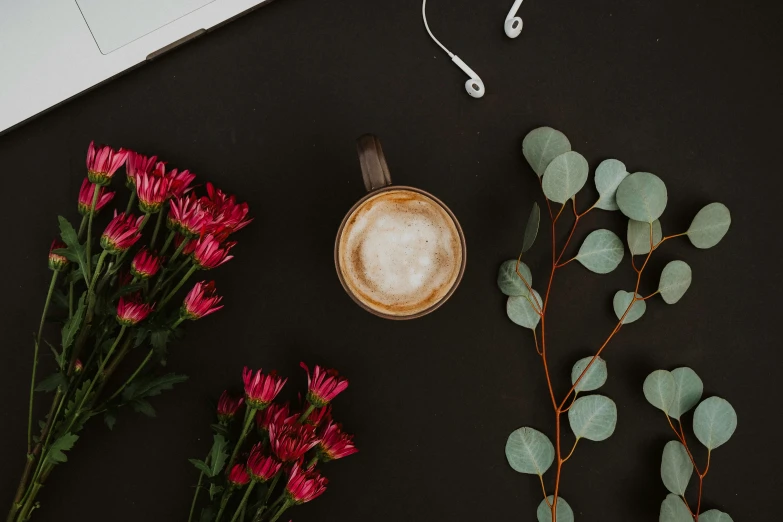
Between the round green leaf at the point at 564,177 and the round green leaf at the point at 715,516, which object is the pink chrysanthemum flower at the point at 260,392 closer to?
the round green leaf at the point at 564,177

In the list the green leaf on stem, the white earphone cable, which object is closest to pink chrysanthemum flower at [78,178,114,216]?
the green leaf on stem

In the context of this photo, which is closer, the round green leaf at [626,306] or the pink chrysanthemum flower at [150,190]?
the pink chrysanthemum flower at [150,190]

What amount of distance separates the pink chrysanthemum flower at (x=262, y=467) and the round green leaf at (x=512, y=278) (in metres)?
0.41

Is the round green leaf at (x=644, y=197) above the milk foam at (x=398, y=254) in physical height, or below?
below

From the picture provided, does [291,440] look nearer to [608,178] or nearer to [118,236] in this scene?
[118,236]

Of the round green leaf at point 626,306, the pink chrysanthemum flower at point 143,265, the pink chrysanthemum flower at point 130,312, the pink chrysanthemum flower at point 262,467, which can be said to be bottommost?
the round green leaf at point 626,306

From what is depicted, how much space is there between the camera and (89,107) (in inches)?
35.6

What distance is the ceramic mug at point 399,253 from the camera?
2.81ft

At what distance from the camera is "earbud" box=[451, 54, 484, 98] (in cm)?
89

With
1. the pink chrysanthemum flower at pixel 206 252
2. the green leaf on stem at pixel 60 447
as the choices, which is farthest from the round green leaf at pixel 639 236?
the green leaf on stem at pixel 60 447

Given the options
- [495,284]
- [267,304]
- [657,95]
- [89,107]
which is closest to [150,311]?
[267,304]

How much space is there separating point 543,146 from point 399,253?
269mm

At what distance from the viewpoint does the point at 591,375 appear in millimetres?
886

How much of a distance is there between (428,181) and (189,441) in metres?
0.55
